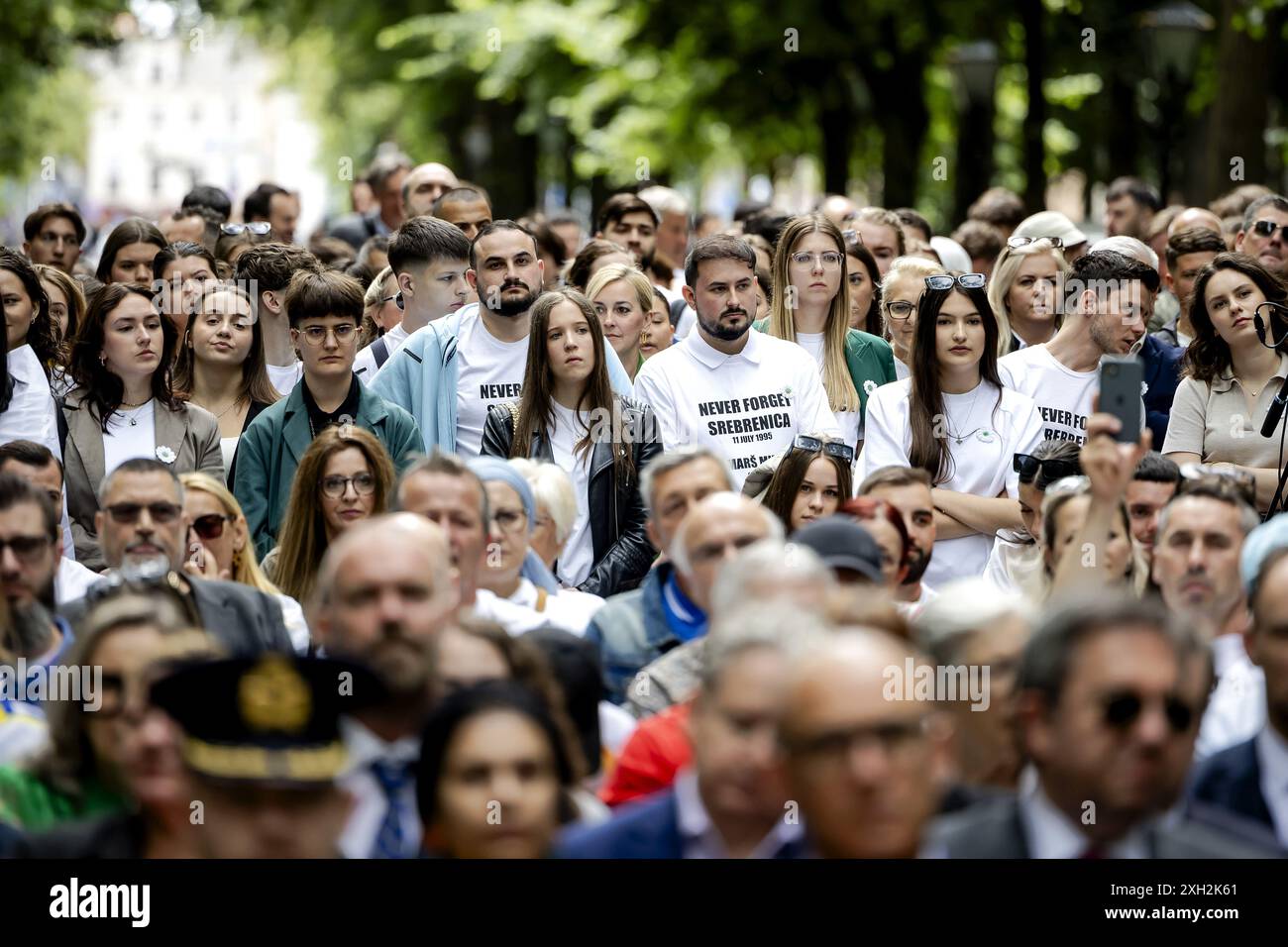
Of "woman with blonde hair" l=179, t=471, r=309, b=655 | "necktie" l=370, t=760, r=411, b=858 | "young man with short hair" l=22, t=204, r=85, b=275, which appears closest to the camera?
"necktie" l=370, t=760, r=411, b=858

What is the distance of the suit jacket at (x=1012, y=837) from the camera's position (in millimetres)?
4547

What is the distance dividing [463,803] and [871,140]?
26.9 meters

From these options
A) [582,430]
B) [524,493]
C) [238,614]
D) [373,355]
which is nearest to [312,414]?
[582,430]

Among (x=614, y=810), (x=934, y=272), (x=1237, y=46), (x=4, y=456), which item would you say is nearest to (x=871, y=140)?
(x=1237, y=46)

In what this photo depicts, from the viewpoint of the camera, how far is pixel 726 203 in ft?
196

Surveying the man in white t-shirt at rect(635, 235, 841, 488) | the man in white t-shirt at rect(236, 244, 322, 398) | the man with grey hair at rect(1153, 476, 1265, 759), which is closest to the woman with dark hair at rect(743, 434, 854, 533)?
the man in white t-shirt at rect(635, 235, 841, 488)

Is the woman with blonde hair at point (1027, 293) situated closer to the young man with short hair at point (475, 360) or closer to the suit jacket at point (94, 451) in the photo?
the young man with short hair at point (475, 360)

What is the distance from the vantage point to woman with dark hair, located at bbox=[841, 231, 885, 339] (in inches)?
437

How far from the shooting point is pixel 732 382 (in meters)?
9.41

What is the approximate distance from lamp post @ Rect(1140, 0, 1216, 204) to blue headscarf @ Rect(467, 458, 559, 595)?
12138mm

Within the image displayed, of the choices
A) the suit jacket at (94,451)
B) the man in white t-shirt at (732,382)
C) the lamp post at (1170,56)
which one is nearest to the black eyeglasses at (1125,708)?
the man in white t-shirt at (732,382)

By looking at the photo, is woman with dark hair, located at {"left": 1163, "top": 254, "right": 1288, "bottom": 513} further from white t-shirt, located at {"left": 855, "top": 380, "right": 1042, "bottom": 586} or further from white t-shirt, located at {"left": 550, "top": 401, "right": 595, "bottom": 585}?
white t-shirt, located at {"left": 550, "top": 401, "right": 595, "bottom": 585}

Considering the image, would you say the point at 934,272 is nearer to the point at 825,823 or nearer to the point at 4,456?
the point at 4,456

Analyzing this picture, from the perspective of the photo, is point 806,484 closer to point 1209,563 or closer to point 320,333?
point 1209,563
